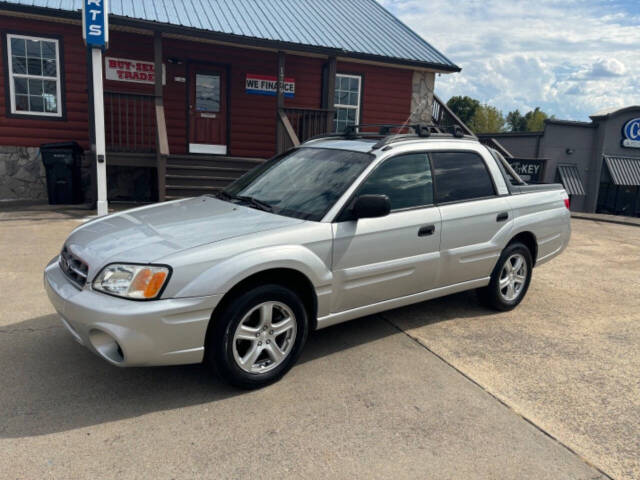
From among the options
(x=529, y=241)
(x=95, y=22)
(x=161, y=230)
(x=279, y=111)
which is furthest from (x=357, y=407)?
(x=279, y=111)

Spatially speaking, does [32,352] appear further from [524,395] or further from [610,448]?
[610,448]

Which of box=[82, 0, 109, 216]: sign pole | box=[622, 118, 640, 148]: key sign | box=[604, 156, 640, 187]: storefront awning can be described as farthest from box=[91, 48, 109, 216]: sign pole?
box=[622, 118, 640, 148]: key sign

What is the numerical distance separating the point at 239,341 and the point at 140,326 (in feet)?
2.25

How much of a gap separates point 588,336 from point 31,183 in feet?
36.0

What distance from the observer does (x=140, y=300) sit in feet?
9.68

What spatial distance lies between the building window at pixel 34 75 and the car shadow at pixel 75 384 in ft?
27.4

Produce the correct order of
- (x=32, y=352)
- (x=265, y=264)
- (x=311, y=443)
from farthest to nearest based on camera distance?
(x=32, y=352) < (x=265, y=264) < (x=311, y=443)

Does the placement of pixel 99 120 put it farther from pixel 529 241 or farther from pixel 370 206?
pixel 529 241

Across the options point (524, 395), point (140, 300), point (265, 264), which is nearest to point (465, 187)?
point (524, 395)

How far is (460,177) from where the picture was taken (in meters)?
4.70

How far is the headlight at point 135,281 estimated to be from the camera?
2961mm

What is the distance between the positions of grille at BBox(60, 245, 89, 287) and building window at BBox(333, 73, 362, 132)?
37.0ft

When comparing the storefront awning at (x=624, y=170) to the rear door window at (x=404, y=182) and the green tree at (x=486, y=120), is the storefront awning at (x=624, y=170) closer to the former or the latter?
the rear door window at (x=404, y=182)

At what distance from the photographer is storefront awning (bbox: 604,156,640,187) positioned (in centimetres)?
2350
